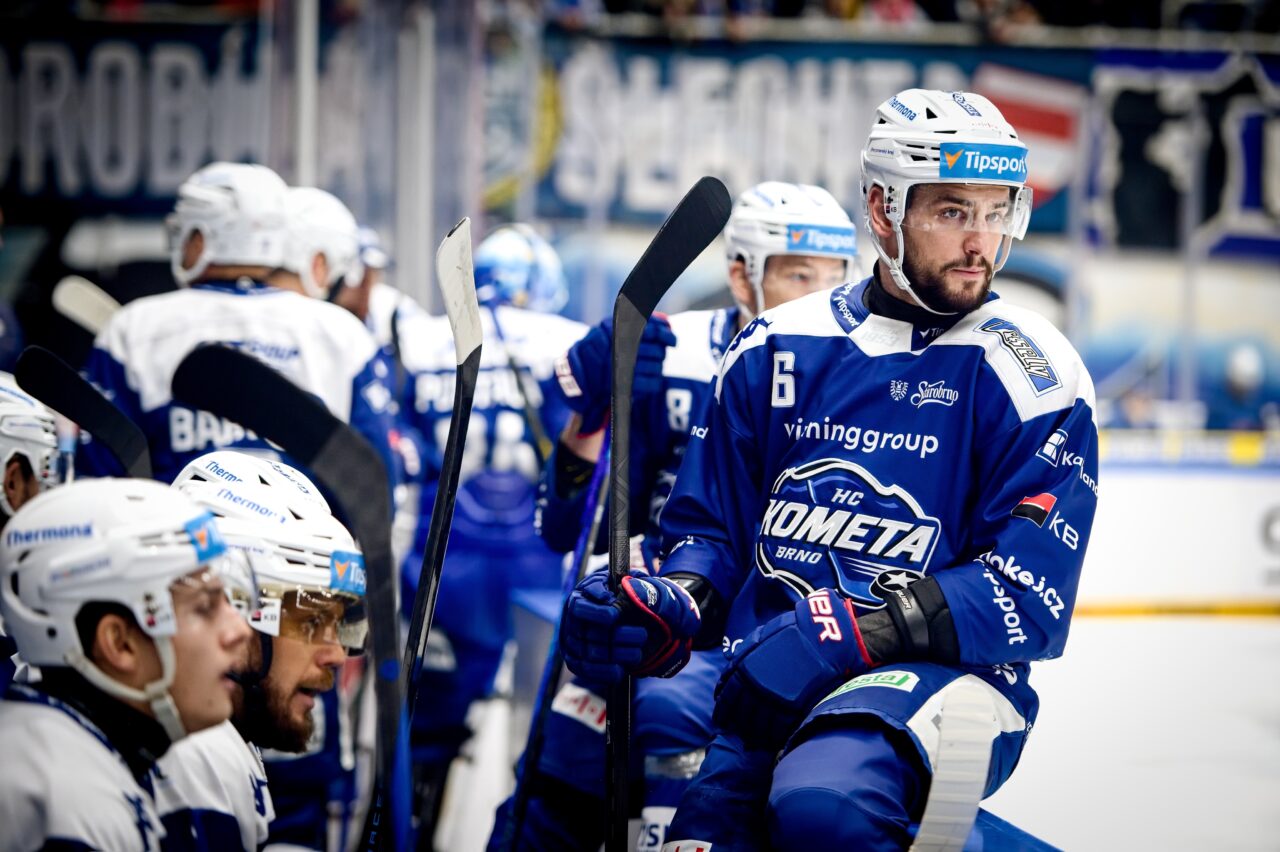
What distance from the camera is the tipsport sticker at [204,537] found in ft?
5.50

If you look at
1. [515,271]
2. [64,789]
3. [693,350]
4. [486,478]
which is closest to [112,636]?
[64,789]

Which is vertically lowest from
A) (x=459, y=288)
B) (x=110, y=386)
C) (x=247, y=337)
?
(x=110, y=386)

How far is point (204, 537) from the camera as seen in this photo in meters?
1.69

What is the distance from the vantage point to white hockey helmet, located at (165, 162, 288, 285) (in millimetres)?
3330

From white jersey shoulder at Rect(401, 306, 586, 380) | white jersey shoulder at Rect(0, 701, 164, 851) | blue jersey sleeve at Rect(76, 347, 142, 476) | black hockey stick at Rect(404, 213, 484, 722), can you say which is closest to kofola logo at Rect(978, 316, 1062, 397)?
black hockey stick at Rect(404, 213, 484, 722)

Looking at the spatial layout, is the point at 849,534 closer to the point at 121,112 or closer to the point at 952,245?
the point at 952,245

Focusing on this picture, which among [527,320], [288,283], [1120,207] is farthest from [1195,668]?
[1120,207]

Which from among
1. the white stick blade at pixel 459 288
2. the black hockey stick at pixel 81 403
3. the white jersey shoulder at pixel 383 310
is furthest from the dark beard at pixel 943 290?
the white jersey shoulder at pixel 383 310

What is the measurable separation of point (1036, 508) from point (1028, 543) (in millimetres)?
48

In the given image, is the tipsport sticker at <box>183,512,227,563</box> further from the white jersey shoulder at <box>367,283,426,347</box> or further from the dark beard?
the white jersey shoulder at <box>367,283,426,347</box>

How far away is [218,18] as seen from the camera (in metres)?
8.73

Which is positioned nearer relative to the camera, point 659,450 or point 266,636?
point 266,636

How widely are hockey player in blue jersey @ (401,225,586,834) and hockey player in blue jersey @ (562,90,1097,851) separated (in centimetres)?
206

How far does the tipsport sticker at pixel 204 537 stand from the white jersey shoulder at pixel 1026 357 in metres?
0.97
